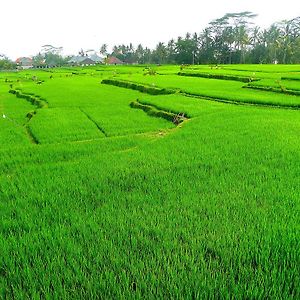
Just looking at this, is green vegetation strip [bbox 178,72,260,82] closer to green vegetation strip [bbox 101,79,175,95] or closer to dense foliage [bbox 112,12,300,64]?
green vegetation strip [bbox 101,79,175,95]

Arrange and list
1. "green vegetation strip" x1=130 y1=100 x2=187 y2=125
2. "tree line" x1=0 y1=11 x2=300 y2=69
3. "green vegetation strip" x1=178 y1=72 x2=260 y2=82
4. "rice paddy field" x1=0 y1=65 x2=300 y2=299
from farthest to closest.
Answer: "tree line" x1=0 y1=11 x2=300 y2=69 < "green vegetation strip" x1=178 y1=72 x2=260 y2=82 < "green vegetation strip" x1=130 y1=100 x2=187 y2=125 < "rice paddy field" x1=0 y1=65 x2=300 y2=299

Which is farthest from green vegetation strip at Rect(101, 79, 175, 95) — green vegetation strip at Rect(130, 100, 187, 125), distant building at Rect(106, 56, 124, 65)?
distant building at Rect(106, 56, 124, 65)

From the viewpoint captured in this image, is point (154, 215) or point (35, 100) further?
point (35, 100)

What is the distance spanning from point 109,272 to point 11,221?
1658mm

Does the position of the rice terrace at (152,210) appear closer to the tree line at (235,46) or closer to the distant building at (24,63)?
the tree line at (235,46)

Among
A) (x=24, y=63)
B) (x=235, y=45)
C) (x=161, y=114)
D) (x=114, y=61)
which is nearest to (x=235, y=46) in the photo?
(x=235, y=45)

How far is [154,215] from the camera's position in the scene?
3.60 meters

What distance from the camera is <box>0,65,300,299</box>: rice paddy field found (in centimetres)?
244

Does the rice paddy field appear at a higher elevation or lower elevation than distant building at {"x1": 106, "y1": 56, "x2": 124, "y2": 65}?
lower

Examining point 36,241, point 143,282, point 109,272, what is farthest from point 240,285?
point 36,241

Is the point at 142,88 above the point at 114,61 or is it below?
below

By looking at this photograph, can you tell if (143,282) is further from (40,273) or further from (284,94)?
(284,94)

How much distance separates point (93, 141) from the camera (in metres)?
8.00

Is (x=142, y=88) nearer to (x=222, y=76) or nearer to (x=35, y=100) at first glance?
(x=35, y=100)
